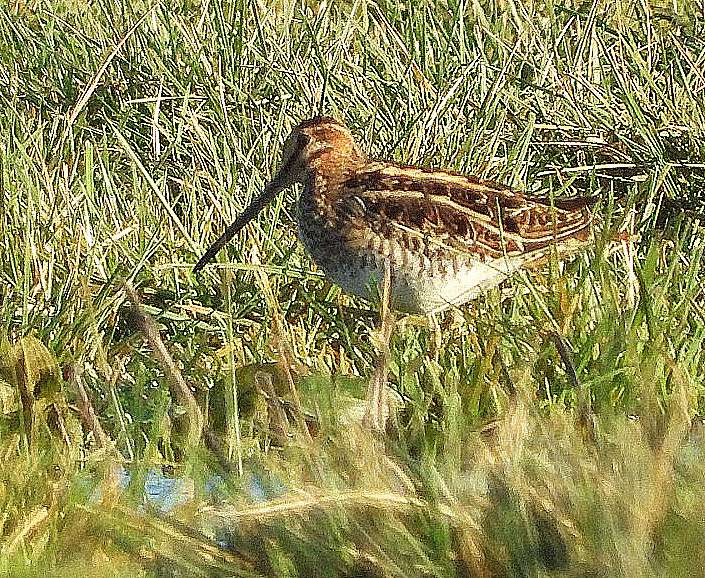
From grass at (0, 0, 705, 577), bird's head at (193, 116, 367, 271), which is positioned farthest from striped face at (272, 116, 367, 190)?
grass at (0, 0, 705, 577)

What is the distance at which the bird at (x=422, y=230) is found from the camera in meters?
3.75

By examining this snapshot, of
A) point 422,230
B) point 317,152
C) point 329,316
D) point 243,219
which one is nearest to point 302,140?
point 317,152

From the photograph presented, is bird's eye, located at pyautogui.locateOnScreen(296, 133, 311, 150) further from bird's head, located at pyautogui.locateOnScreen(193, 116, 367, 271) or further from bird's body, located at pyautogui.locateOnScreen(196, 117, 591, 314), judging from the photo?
bird's body, located at pyautogui.locateOnScreen(196, 117, 591, 314)

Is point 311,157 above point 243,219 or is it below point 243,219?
above

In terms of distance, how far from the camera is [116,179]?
4.75m

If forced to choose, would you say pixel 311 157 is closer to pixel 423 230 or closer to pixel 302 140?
pixel 302 140

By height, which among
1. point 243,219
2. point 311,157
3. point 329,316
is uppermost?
point 311,157

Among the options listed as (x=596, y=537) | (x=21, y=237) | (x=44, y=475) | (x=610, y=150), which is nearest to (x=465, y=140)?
(x=610, y=150)

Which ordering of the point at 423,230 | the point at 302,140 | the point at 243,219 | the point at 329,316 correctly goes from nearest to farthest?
the point at 329,316 < the point at 423,230 < the point at 243,219 < the point at 302,140

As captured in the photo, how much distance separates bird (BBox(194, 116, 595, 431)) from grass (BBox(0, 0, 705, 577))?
0.10 metres

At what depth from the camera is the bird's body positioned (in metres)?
3.75

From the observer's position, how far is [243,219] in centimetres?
415

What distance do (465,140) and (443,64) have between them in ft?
1.86

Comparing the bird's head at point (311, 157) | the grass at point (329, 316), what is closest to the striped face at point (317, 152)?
the bird's head at point (311, 157)
